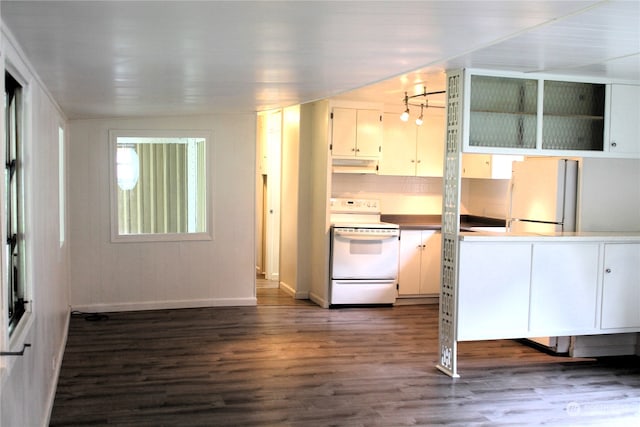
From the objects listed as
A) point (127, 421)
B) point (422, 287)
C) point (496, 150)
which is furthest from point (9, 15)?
point (422, 287)

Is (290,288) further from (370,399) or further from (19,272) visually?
(19,272)

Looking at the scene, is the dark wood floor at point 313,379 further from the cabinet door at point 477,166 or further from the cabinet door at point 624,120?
the cabinet door at point 477,166

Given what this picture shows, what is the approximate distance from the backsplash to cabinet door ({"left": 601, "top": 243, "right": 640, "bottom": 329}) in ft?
8.06

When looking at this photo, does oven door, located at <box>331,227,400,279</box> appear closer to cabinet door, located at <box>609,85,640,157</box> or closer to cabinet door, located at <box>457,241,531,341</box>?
cabinet door, located at <box>457,241,531,341</box>

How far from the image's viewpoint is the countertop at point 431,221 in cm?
726

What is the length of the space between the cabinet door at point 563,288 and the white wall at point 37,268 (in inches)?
135

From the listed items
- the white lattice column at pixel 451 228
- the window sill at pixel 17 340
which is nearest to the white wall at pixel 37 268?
the window sill at pixel 17 340

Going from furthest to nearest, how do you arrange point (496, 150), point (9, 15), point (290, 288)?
point (290, 288) < point (496, 150) < point (9, 15)

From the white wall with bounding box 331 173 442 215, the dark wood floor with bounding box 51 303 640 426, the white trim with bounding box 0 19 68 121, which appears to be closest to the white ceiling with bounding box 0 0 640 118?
the white trim with bounding box 0 19 68 121

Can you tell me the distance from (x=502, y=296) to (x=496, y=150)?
3.61ft

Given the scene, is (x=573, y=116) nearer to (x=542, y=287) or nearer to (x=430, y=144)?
(x=542, y=287)

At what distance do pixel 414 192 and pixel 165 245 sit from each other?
10.4ft

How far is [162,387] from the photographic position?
4.20m

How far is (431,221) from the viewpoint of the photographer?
25.4ft
